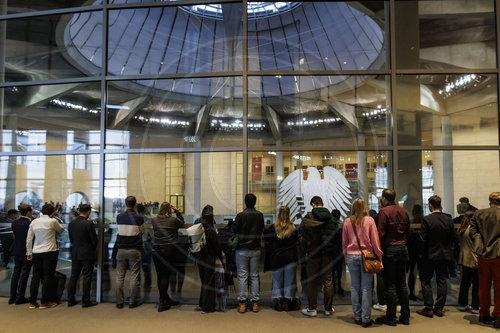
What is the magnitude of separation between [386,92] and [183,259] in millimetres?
4527

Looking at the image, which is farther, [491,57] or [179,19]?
[179,19]

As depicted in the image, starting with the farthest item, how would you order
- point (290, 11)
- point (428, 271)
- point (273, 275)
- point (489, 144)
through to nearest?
point (290, 11) → point (489, 144) → point (273, 275) → point (428, 271)

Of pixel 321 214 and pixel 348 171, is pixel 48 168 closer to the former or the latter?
pixel 321 214

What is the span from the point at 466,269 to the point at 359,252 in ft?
6.37

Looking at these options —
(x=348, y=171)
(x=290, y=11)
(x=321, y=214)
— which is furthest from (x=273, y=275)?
(x=290, y=11)

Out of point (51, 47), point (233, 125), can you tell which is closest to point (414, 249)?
point (233, 125)

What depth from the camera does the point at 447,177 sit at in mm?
6008

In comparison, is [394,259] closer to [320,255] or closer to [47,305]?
[320,255]

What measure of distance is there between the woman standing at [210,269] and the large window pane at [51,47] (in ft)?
12.3

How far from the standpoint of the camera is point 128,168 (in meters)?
6.47

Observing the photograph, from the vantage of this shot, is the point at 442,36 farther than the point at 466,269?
Yes

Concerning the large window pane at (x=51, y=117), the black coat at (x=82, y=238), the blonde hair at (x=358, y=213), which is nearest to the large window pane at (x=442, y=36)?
the blonde hair at (x=358, y=213)

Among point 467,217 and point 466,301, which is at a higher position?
point 467,217

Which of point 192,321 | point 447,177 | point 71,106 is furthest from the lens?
point 71,106
